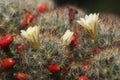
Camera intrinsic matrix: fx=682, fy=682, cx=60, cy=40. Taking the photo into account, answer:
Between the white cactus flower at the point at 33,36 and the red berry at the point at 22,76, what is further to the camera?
the red berry at the point at 22,76

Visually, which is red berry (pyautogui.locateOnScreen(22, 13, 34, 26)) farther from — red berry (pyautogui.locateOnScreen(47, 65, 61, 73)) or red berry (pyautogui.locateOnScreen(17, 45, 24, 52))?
red berry (pyautogui.locateOnScreen(47, 65, 61, 73))

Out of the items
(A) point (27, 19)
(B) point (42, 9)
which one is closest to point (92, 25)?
(A) point (27, 19)

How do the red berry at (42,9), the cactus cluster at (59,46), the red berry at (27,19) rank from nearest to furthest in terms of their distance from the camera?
the cactus cluster at (59,46)
the red berry at (27,19)
the red berry at (42,9)

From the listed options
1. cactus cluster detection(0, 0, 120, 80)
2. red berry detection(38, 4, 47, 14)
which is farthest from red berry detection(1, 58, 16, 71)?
red berry detection(38, 4, 47, 14)

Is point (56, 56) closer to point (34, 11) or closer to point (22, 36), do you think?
point (22, 36)

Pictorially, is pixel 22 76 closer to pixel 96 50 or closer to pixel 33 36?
pixel 33 36

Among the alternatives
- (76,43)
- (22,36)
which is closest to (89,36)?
(76,43)

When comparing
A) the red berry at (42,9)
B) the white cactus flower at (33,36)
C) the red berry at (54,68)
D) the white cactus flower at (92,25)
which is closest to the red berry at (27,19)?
the red berry at (42,9)

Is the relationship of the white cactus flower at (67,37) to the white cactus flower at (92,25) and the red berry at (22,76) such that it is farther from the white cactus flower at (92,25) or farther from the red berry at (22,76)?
the red berry at (22,76)
